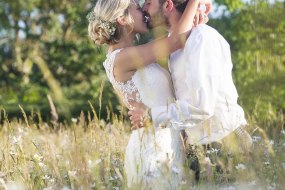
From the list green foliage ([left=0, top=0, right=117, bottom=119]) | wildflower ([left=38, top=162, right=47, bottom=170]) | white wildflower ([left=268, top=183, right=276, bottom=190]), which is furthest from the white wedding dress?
green foliage ([left=0, top=0, right=117, bottom=119])

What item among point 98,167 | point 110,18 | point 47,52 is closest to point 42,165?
point 98,167

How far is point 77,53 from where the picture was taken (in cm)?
1750

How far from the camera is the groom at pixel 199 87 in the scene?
3.77 m

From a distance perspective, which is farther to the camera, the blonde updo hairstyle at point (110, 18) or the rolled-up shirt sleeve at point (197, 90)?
the blonde updo hairstyle at point (110, 18)

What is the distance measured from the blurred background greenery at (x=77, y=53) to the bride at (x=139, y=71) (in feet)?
12.5

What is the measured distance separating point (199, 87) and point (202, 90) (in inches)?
1.0

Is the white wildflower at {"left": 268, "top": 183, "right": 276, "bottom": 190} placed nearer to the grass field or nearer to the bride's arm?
the grass field

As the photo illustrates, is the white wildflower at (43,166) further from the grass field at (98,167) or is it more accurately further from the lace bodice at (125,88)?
the lace bodice at (125,88)

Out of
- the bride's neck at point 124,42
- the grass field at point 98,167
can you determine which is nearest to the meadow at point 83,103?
the grass field at point 98,167

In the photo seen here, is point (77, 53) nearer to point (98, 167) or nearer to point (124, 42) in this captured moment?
point (124, 42)

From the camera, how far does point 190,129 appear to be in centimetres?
398

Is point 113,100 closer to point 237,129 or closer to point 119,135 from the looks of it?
point 119,135

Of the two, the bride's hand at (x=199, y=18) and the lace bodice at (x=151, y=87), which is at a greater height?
the bride's hand at (x=199, y=18)

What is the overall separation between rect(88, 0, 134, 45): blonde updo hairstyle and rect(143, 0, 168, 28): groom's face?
0.13 metres
